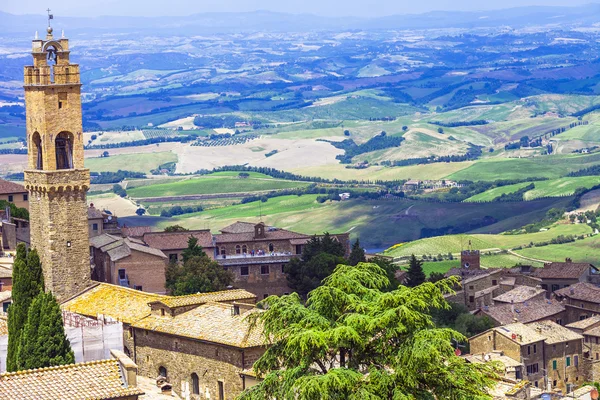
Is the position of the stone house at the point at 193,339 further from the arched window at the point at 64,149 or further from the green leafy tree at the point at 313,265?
the green leafy tree at the point at 313,265

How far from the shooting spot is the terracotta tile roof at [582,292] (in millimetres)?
97000

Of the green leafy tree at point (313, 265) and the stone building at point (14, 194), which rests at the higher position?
the stone building at point (14, 194)

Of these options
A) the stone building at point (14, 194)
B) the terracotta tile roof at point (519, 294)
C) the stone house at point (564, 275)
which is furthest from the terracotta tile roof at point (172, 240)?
the stone house at point (564, 275)

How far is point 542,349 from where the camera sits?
8038 cm

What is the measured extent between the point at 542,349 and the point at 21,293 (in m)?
35.4

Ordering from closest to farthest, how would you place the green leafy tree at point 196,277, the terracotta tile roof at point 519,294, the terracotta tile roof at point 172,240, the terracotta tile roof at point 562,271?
the green leafy tree at point 196,277, the terracotta tile roof at point 172,240, the terracotta tile roof at point 519,294, the terracotta tile roof at point 562,271

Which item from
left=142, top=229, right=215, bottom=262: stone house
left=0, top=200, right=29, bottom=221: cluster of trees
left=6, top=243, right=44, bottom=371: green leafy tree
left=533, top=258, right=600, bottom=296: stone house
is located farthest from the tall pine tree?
left=533, top=258, right=600, bottom=296: stone house

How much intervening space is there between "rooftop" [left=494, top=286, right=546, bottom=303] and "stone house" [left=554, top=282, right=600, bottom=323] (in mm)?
1683

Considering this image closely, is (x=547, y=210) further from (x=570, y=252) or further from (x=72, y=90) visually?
(x=72, y=90)

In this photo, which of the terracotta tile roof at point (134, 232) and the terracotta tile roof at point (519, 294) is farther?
the terracotta tile roof at point (519, 294)

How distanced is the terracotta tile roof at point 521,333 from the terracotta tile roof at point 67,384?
4640cm

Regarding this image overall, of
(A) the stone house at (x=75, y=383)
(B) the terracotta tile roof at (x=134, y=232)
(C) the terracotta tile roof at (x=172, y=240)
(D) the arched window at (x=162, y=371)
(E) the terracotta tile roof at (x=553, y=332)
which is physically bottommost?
(E) the terracotta tile roof at (x=553, y=332)

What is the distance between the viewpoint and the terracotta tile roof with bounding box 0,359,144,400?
34375mm

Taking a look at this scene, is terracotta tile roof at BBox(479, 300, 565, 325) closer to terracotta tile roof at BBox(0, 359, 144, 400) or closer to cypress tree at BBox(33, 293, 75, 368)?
cypress tree at BBox(33, 293, 75, 368)
